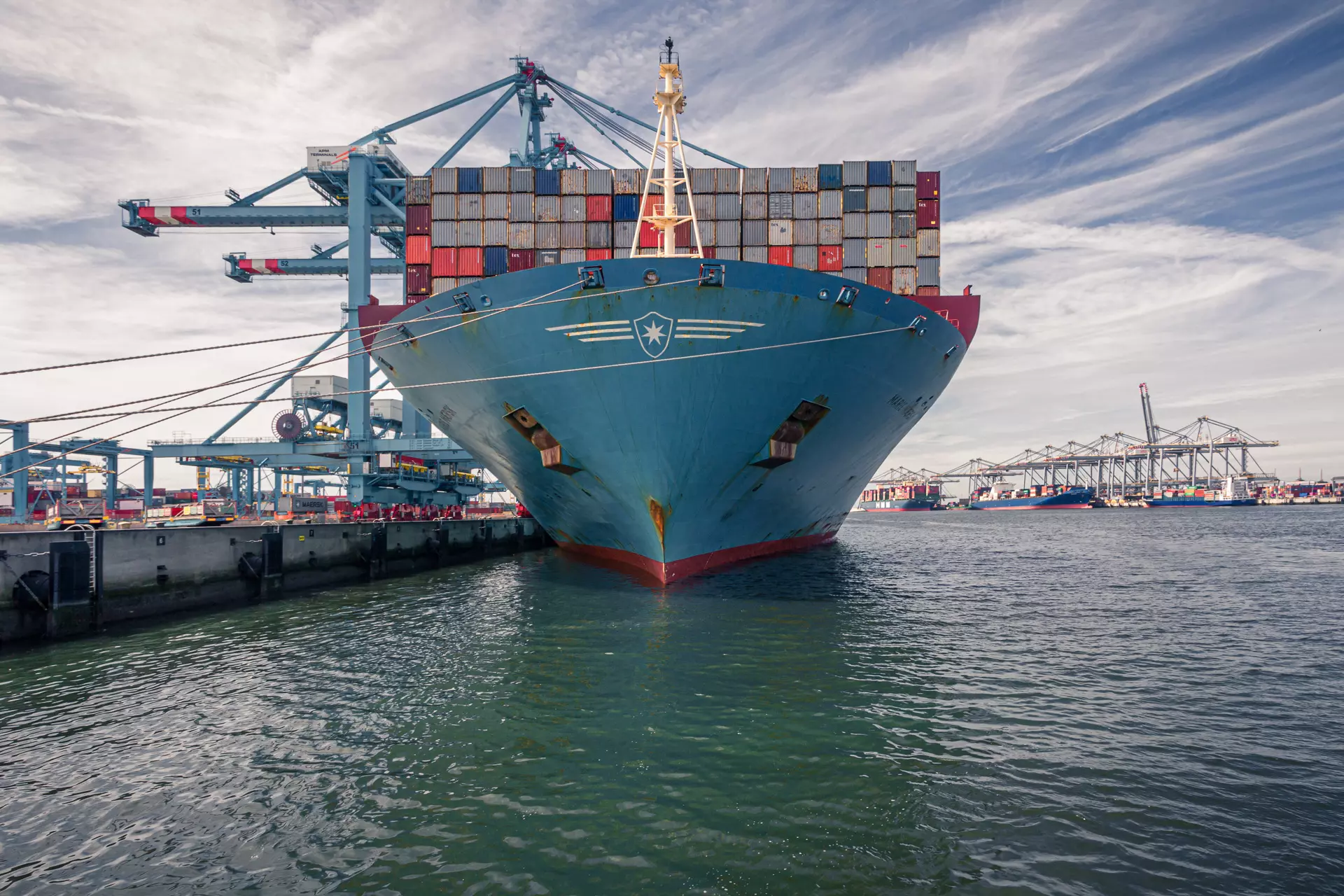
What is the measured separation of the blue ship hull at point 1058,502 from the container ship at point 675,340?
128321mm

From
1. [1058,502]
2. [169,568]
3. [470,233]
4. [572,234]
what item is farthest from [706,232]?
[1058,502]

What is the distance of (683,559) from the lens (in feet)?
57.5

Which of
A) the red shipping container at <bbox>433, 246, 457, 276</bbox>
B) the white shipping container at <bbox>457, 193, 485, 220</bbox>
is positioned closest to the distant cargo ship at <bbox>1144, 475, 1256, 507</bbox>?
the white shipping container at <bbox>457, 193, 485, 220</bbox>

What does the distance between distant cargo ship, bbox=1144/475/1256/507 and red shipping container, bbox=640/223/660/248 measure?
148820 mm

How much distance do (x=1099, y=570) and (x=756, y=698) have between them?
71.8 ft

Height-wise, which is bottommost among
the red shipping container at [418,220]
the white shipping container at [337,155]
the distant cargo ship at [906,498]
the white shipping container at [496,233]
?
the distant cargo ship at [906,498]

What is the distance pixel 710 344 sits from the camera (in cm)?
1498

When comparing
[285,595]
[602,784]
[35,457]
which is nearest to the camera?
[602,784]

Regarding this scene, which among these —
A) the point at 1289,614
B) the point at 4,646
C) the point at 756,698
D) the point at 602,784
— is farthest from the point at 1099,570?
the point at 4,646

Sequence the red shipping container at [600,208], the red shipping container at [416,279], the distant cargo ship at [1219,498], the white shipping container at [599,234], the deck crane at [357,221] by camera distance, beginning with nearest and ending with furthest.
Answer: the white shipping container at [599,234] < the red shipping container at [600,208] < the red shipping container at [416,279] < the deck crane at [357,221] < the distant cargo ship at [1219,498]

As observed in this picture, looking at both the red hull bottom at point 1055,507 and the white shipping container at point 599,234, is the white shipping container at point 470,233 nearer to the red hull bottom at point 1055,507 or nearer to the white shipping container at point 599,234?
the white shipping container at point 599,234

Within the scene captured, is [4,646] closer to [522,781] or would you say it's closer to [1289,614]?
[522,781]

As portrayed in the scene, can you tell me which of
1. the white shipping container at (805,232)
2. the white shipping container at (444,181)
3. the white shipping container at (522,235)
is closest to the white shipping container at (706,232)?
the white shipping container at (805,232)

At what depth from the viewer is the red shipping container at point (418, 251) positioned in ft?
75.1
